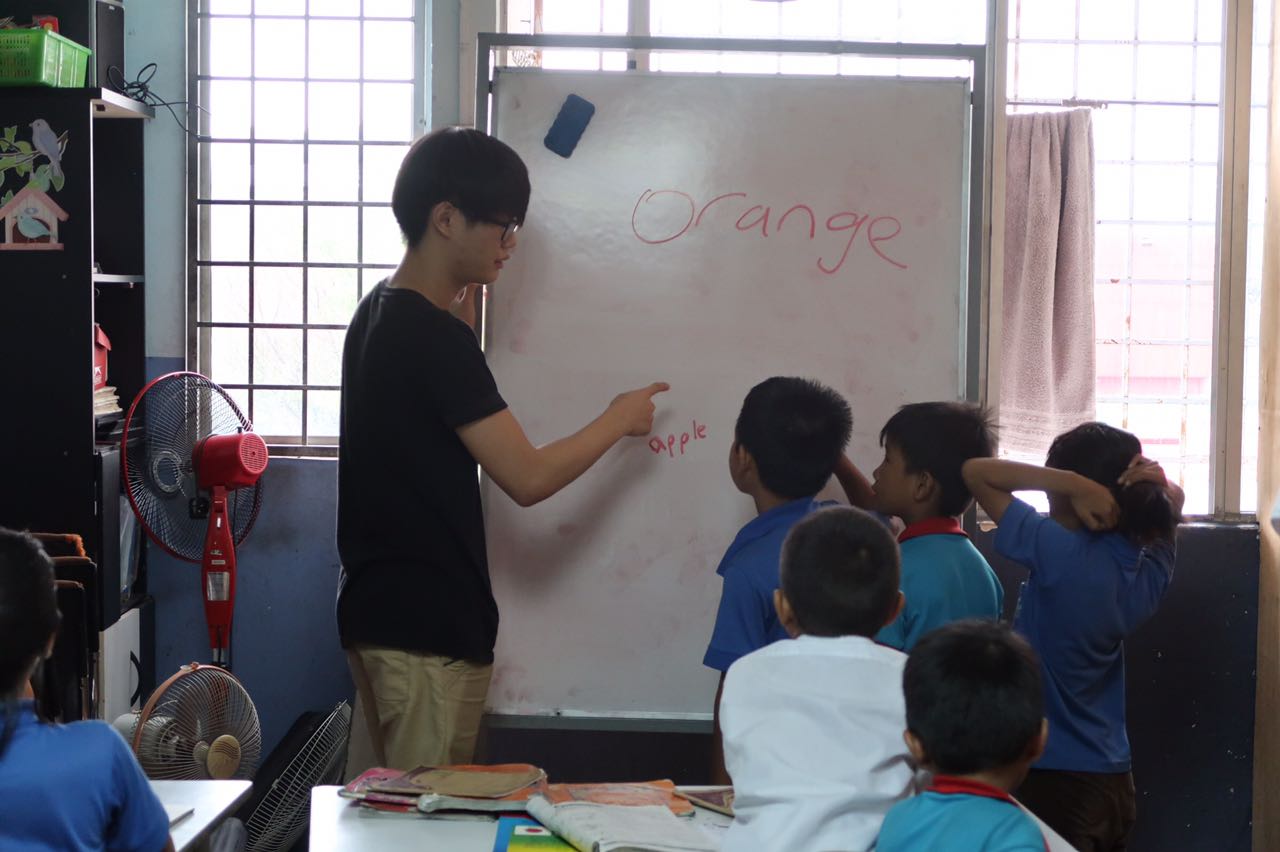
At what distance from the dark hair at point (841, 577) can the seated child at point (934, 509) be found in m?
0.47

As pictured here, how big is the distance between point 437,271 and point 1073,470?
3.74ft

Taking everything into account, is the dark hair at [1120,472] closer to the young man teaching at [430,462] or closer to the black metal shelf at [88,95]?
the young man teaching at [430,462]

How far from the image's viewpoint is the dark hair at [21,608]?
148 cm

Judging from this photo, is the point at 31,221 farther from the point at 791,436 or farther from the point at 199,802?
the point at 791,436

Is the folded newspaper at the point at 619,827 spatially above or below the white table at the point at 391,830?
above

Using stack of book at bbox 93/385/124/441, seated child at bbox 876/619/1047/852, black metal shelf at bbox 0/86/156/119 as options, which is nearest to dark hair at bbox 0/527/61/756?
seated child at bbox 876/619/1047/852

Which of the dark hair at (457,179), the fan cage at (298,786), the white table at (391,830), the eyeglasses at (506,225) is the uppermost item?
the dark hair at (457,179)

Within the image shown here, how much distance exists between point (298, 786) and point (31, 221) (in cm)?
151

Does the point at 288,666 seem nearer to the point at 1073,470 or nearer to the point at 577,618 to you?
the point at 577,618

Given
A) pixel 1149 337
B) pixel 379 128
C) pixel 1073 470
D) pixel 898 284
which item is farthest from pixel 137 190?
pixel 1149 337

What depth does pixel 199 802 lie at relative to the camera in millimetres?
1941

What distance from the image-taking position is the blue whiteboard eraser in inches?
91.9

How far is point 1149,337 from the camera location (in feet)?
11.0

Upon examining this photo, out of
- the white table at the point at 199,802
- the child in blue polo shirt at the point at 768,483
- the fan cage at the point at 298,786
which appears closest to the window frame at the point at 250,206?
the fan cage at the point at 298,786
